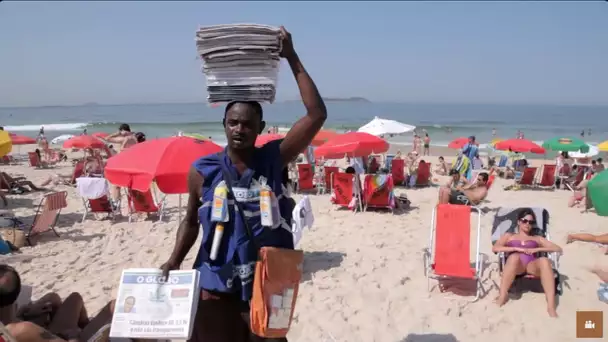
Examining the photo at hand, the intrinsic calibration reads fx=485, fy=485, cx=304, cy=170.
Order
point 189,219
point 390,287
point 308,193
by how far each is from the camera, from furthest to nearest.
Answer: point 308,193, point 390,287, point 189,219

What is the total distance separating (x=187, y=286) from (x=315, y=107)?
0.91m

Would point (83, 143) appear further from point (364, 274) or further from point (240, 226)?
point (240, 226)

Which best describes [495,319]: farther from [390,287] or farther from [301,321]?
[301,321]

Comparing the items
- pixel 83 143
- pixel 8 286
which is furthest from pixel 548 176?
pixel 8 286

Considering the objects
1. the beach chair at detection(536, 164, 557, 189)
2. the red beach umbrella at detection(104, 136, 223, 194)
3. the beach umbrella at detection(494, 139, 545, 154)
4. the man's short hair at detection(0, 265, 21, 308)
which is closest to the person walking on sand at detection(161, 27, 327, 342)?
the man's short hair at detection(0, 265, 21, 308)

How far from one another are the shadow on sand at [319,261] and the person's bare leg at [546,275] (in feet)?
7.07

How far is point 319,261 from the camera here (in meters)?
5.99

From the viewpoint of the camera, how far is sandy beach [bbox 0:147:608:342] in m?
4.16

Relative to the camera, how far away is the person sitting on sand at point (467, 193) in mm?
8998

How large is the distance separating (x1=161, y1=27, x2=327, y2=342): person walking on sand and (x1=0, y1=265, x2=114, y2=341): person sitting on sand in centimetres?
93

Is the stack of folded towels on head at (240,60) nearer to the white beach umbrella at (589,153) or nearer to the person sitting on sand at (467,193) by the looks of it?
the person sitting on sand at (467,193)

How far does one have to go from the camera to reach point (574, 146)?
1468 centimetres

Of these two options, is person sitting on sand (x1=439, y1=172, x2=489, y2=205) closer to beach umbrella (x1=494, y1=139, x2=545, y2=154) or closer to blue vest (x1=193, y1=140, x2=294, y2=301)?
beach umbrella (x1=494, y1=139, x2=545, y2=154)

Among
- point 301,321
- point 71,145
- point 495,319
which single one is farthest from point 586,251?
point 71,145
